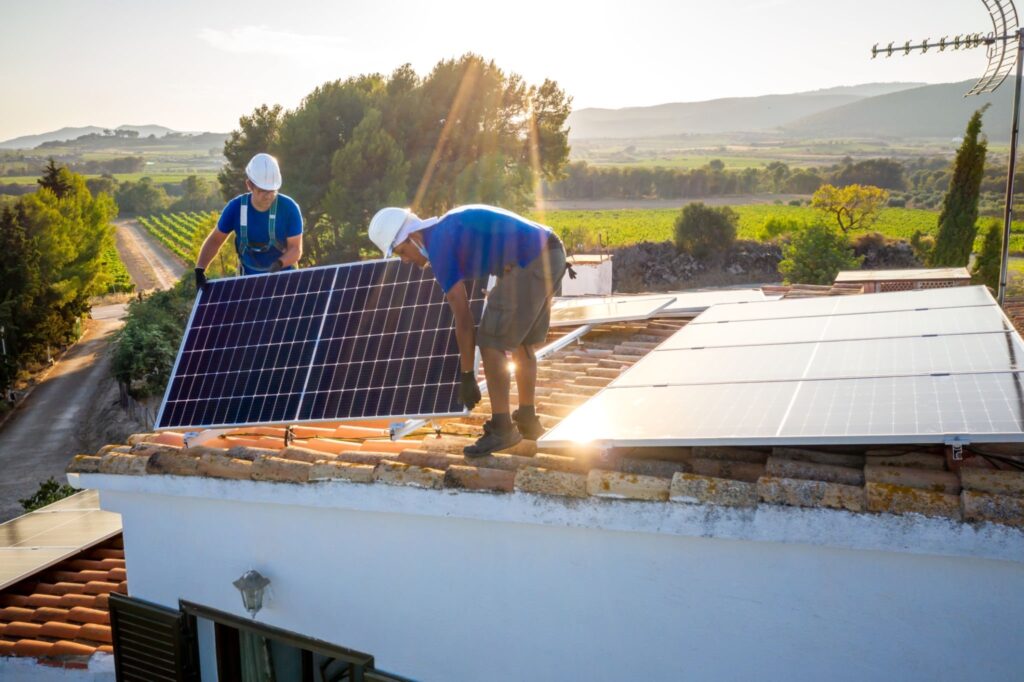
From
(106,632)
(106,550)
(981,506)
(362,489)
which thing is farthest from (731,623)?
(106,550)

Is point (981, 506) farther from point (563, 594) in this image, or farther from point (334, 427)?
point (334, 427)

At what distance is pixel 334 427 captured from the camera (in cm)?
698

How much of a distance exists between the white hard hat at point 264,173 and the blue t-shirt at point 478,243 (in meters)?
2.90

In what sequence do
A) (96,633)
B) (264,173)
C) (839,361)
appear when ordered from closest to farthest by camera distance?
(839,361)
(96,633)
(264,173)

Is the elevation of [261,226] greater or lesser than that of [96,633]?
greater

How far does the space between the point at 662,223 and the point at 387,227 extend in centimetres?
7162

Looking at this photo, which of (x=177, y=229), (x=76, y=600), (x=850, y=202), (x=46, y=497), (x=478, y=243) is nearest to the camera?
(x=478, y=243)

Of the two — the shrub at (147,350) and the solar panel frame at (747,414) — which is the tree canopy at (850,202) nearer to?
the shrub at (147,350)

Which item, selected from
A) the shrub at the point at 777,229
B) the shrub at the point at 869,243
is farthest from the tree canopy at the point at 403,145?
the shrub at the point at 869,243

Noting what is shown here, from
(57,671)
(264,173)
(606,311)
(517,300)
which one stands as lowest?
(57,671)

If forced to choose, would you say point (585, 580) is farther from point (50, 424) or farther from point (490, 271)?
point (50, 424)

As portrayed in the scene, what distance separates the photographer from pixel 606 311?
370 inches

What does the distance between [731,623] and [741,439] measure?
1.07m

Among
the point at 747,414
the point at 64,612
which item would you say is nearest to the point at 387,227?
the point at 747,414
